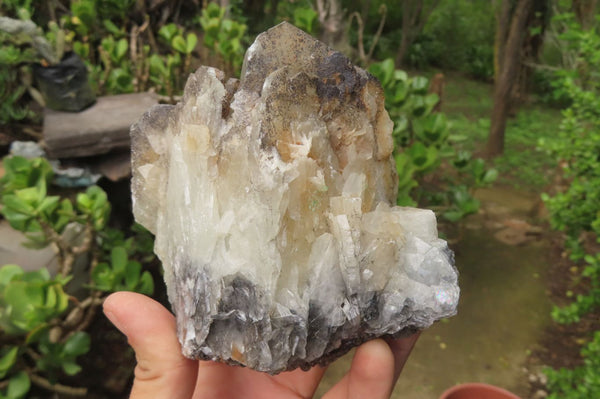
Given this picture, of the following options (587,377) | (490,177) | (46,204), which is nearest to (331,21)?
(490,177)

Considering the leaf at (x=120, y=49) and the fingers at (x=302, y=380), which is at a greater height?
the leaf at (x=120, y=49)

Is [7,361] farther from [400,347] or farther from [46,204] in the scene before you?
[400,347]

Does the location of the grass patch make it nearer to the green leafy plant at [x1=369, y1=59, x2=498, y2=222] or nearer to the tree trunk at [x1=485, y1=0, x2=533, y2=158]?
the tree trunk at [x1=485, y1=0, x2=533, y2=158]

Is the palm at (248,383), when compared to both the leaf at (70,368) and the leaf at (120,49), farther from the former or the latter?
the leaf at (120,49)

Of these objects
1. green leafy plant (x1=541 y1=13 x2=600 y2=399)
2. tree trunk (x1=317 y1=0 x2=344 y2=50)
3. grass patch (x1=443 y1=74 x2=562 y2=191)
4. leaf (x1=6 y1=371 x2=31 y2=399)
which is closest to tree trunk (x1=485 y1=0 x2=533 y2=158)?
grass patch (x1=443 y1=74 x2=562 y2=191)

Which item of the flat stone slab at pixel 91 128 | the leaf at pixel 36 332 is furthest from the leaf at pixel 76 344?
→ the flat stone slab at pixel 91 128

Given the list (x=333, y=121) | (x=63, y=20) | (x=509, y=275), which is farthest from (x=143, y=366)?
(x=63, y=20)
